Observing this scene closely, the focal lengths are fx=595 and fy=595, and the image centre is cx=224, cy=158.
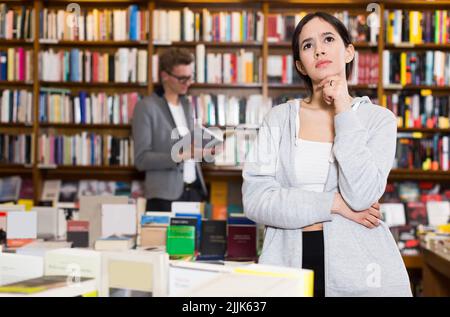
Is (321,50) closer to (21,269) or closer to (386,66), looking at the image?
(21,269)

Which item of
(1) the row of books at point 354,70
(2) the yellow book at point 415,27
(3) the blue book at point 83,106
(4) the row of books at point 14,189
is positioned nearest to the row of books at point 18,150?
(4) the row of books at point 14,189

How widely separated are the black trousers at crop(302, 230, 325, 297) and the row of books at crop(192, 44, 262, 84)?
11.2 ft

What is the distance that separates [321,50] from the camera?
1646 mm

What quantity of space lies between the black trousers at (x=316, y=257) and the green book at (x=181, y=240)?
1111 millimetres

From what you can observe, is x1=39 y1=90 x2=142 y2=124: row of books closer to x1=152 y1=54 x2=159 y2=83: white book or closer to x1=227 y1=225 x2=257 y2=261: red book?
x1=152 y1=54 x2=159 y2=83: white book

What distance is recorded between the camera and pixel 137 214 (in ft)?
9.48

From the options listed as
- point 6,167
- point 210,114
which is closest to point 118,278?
point 210,114

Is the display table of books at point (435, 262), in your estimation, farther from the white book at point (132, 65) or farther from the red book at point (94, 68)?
the red book at point (94, 68)

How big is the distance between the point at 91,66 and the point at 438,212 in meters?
3.09


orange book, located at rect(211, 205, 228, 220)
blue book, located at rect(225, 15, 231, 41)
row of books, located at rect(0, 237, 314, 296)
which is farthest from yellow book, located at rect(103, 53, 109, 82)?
row of books, located at rect(0, 237, 314, 296)

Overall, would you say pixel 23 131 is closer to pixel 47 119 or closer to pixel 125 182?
pixel 47 119

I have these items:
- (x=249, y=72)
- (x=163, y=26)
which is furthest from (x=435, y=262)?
(x=163, y=26)
